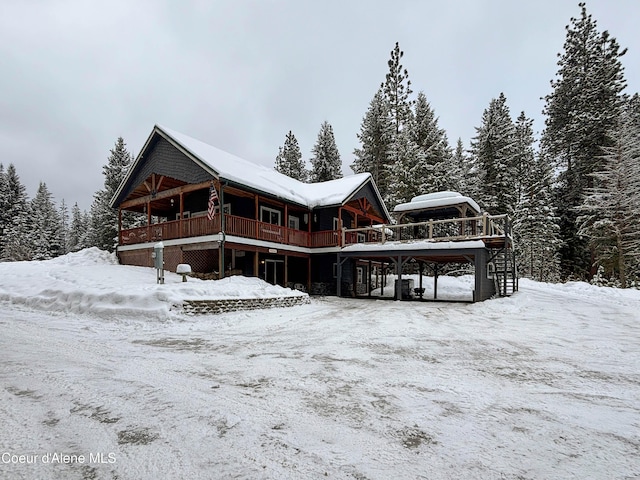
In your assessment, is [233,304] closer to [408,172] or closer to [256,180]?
[256,180]

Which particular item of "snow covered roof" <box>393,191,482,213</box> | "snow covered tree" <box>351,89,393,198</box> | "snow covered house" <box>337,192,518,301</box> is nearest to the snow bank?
"snow covered house" <box>337,192,518,301</box>

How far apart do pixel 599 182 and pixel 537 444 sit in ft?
105

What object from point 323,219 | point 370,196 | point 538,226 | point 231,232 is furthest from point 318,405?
point 538,226

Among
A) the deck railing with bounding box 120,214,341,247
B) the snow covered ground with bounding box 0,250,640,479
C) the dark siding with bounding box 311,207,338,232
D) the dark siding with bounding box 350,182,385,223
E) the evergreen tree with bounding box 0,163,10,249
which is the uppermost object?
the evergreen tree with bounding box 0,163,10,249

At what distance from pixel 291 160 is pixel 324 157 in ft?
19.3

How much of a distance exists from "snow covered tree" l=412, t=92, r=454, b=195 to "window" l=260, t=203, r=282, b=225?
536 inches

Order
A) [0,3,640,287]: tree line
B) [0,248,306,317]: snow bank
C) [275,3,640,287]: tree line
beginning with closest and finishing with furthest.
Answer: [0,248,306,317]: snow bank, [0,3,640,287]: tree line, [275,3,640,287]: tree line

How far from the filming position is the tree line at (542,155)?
27.6 meters

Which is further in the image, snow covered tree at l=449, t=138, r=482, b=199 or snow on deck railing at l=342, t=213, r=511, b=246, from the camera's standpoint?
snow covered tree at l=449, t=138, r=482, b=199

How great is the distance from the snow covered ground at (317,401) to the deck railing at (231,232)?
6973 millimetres

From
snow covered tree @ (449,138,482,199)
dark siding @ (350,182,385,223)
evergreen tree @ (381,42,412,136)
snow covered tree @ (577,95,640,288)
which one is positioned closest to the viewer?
snow covered tree @ (577,95,640,288)

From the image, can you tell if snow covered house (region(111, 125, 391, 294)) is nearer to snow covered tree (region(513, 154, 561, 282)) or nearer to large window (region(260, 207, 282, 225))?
large window (region(260, 207, 282, 225))

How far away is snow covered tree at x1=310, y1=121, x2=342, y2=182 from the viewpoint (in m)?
37.7

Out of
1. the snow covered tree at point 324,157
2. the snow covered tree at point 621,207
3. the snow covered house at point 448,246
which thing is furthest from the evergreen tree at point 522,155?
the snow covered tree at point 324,157
